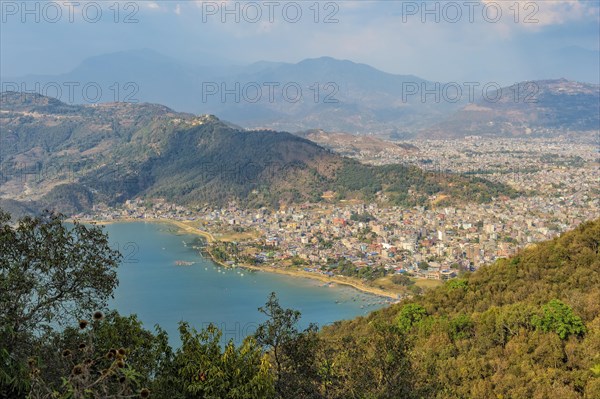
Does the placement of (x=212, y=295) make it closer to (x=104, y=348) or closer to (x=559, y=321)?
(x=559, y=321)

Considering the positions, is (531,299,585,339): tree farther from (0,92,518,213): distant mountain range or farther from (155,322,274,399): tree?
(0,92,518,213): distant mountain range

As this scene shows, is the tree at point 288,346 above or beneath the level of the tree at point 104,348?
beneath

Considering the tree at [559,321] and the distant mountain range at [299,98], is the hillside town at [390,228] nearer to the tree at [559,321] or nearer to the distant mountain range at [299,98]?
the tree at [559,321]

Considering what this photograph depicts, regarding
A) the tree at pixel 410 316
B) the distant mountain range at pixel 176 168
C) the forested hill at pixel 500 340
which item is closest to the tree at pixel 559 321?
the forested hill at pixel 500 340

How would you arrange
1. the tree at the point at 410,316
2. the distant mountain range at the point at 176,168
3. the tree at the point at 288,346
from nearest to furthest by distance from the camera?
the tree at the point at 288,346, the tree at the point at 410,316, the distant mountain range at the point at 176,168

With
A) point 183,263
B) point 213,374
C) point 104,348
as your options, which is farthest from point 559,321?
point 183,263

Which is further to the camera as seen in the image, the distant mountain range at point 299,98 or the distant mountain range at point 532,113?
the distant mountain range at point 299,98

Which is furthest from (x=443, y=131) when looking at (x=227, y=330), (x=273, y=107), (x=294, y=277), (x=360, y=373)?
(x=360, y=373)
